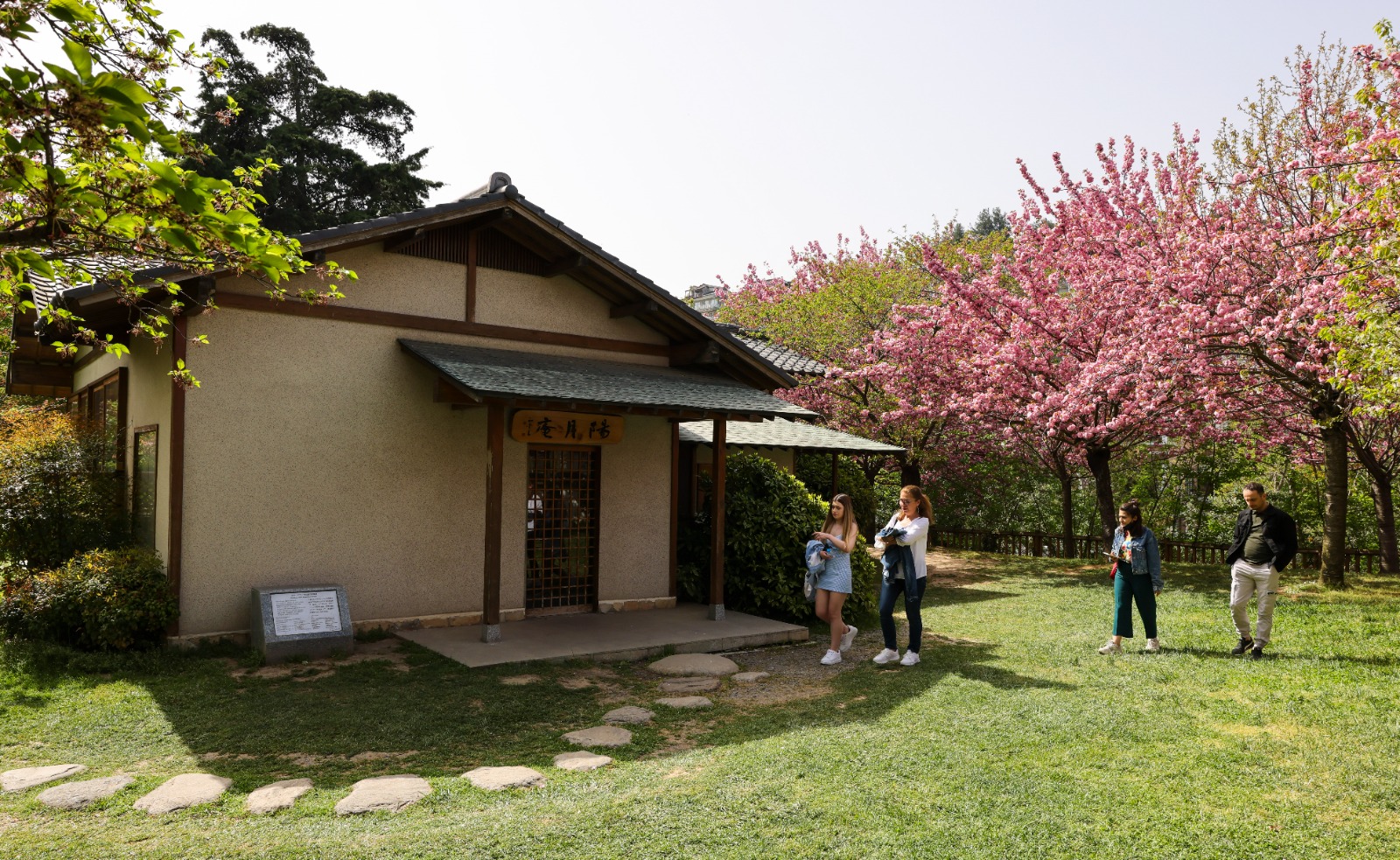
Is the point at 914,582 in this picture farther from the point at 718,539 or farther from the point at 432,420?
the point at 432,420

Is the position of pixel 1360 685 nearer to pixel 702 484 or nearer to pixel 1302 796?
pixel 1302 796

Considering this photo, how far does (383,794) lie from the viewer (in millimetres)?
5164

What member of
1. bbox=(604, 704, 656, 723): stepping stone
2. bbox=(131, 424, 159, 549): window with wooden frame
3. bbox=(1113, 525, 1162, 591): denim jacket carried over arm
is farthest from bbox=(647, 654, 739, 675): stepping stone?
bbox=(131, 424, 159, 549): window with wooden frame

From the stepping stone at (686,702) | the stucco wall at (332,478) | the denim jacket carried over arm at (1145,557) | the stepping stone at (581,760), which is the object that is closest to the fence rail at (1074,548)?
the denim jacket carried over arm at (1145,557)

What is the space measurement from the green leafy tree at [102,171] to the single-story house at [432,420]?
3912 mm

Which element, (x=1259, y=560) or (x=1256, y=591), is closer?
(x=1259, y=560)

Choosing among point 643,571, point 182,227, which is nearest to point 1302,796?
point 182,227

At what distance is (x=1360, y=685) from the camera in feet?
24.6

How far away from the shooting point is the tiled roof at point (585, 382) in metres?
8.90

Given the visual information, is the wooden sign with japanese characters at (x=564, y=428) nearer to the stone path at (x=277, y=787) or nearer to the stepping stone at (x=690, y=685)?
the stepping stone at (x=690, y=685)

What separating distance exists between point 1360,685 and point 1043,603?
556cm

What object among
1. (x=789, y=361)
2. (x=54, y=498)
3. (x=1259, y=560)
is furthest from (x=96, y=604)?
(x=789, y=361)

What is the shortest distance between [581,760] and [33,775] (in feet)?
11.1

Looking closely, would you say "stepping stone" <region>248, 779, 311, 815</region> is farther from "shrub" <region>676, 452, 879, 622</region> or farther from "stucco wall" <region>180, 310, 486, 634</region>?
"shrub" <region>676, 452, 879, 622</region>
